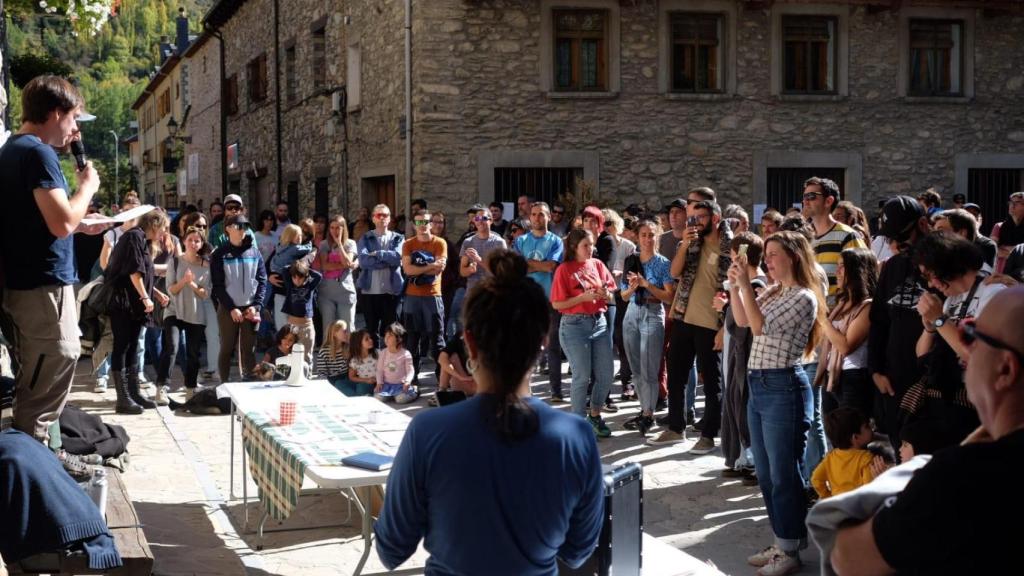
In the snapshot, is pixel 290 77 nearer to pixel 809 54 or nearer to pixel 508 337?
pixel 809 54

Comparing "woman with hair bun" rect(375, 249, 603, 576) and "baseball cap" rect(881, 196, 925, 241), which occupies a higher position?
"baseball cap" rect(881, 196, 925, 241)

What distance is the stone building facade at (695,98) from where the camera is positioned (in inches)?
680

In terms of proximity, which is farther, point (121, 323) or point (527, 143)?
point (527, 143)

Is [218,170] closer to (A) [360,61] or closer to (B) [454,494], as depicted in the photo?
(A) [360,61]

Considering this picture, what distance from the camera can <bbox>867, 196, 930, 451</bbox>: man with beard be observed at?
6.05 metres

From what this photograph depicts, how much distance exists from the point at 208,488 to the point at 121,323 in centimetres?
335

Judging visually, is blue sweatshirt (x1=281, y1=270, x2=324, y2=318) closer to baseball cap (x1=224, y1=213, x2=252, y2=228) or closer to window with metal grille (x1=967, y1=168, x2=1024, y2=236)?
baseball cap (x1=224, y1=213, x2=252, y2=228)

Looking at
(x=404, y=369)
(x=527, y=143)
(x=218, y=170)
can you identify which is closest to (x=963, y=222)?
(x=404, y=369)

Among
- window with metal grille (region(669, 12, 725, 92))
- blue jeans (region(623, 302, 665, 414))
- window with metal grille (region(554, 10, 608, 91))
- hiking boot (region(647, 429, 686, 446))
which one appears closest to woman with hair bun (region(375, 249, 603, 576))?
hiking boot (region(647, 429, 686, 446))

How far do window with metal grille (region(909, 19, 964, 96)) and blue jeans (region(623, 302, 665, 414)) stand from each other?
1092 cm

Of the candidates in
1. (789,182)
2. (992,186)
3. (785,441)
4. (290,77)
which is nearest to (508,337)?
(785,441)

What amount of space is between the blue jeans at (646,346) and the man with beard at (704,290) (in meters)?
0.49

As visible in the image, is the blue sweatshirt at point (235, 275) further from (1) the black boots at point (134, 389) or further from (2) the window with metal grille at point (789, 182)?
(2) the window with metal grille at point (789, 182)

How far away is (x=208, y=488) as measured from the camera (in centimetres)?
794
